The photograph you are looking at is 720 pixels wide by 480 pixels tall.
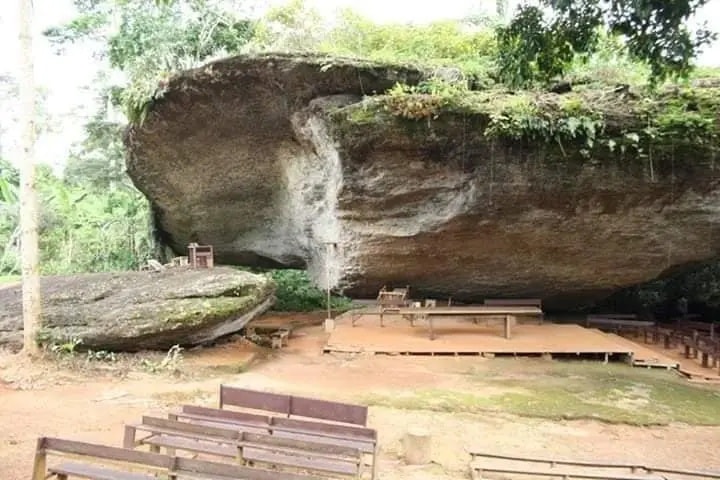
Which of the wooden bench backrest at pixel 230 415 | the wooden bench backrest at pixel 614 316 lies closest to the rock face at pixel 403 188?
the wooden bench backrest at pixel 614 316

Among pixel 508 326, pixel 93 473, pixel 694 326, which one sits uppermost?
pixel 93 473

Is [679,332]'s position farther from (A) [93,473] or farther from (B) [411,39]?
(A) [93,473]

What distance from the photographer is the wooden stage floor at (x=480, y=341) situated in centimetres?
1138

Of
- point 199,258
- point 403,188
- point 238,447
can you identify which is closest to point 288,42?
point 403,188

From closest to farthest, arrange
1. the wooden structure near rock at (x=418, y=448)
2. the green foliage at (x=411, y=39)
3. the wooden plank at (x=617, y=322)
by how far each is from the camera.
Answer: the wooden structure near rock at (x=418, y=448) < the green foliage at (x=411, y=39) < the wooden plank at (x=617, y=322)

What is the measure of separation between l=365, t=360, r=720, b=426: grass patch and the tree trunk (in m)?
6.11

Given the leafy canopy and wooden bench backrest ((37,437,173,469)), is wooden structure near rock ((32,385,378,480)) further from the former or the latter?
the leafy canopy

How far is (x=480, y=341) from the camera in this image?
12.0 metres

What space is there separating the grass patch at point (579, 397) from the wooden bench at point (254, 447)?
330cm

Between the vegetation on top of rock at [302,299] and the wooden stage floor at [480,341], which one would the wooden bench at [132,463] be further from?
the vegetation on top of rock at [302,299]

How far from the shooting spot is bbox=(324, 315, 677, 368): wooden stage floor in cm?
1138

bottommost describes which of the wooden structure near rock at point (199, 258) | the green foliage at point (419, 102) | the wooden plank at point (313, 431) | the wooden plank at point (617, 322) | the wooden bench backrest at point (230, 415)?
the wooden plank at point (617, 322)

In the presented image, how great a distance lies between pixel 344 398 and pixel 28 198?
6556 millimetres

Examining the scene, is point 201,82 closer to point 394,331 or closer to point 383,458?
point 394,331
